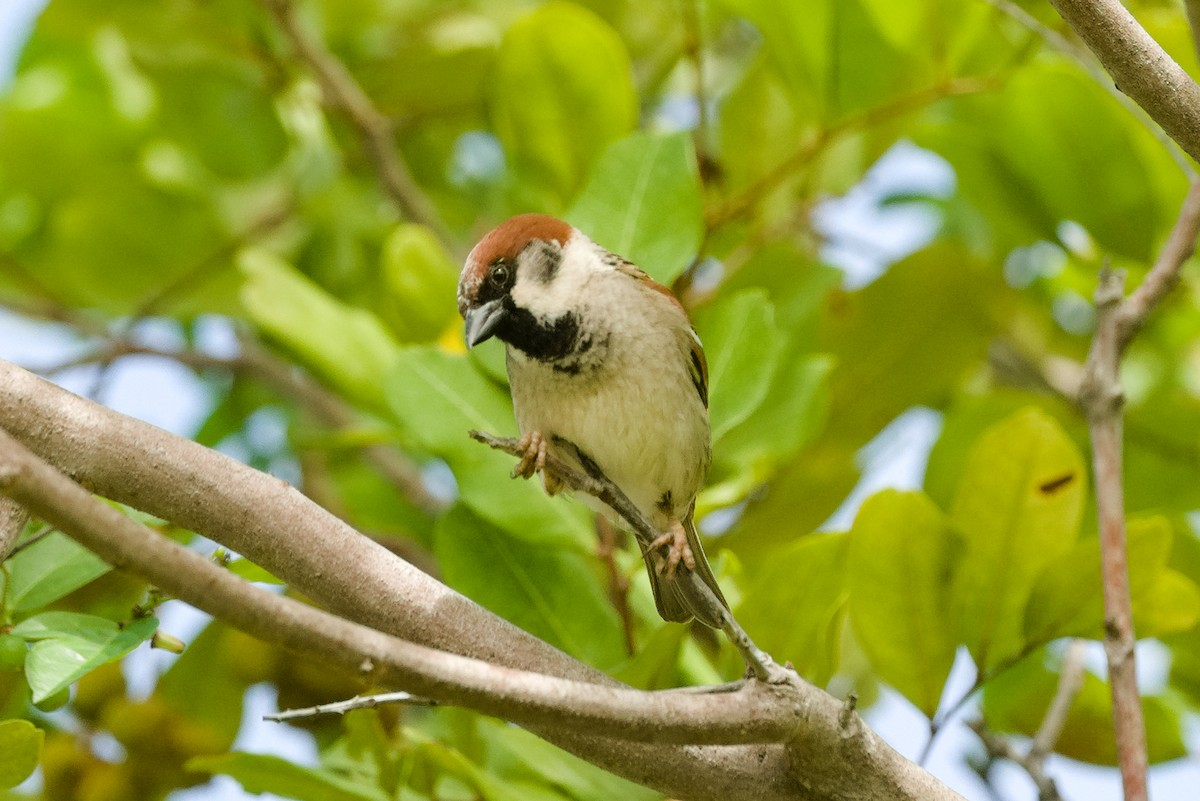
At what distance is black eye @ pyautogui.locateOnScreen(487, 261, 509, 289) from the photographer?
1.93 metres

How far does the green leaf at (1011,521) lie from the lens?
1719 millimetres

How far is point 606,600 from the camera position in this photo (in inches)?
70.7

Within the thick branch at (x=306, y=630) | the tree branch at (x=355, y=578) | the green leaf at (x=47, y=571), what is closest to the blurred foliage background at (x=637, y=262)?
the green leaf at (x=47, y=571)

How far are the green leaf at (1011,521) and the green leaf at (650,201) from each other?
0.53 metres

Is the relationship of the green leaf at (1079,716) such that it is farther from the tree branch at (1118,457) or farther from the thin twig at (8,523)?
the thin twig at (8,523)

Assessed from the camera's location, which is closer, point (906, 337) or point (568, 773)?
point (568, 773)

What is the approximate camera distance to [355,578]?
1.23 meters

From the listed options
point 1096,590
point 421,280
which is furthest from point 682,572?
point 421,280

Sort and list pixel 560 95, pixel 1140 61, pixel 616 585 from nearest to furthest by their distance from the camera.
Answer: pixel 1140 61 < pixel 616 585 < pixel 560 95

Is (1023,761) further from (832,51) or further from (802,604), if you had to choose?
(832,51)

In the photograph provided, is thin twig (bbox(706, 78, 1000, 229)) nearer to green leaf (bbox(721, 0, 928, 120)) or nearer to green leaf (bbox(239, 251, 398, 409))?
green leaf (bbox(721, 0, 928, 120))

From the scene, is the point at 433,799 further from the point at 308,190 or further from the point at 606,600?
the point at 308,190

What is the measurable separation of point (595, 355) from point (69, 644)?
0.98 m

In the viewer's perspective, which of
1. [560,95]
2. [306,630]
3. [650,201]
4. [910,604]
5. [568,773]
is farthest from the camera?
[560,95]
